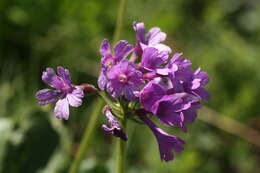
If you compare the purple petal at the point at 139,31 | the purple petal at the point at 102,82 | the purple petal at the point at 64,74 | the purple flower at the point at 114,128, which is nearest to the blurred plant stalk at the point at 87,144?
the purple flower at the point at 114,128

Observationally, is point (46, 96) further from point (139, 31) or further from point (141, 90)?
point (139, 31)

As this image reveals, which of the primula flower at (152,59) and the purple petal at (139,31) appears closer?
the primula flower at (152,59)

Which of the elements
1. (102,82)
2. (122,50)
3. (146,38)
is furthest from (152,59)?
(146,38)

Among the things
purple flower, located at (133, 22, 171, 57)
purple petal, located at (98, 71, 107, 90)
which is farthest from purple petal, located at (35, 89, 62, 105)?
purple flower, located at (133, 22, 171, 57)

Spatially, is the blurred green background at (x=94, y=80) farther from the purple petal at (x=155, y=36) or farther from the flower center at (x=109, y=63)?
the flower center at (x=109, y=63)

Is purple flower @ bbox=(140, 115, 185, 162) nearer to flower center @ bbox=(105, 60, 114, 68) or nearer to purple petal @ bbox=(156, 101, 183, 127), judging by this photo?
purple petal @ bbox=(156, 101, 183, 127)

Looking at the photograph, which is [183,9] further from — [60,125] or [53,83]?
[53,83]
